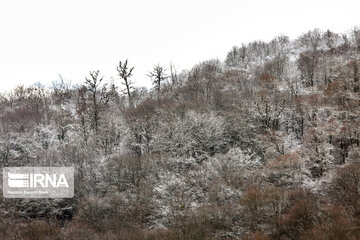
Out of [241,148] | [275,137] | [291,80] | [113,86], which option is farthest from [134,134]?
[291,80]

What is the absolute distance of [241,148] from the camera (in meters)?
27.3

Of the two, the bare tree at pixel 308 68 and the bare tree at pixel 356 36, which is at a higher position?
the bare tree at pixel 356 36

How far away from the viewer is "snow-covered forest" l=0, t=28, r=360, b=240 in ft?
59.7

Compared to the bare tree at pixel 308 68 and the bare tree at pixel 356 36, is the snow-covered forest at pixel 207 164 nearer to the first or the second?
the bare tree at pixel 308 68

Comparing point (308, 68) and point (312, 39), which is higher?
point (312, 39)

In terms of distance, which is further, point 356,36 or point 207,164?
point 356,36

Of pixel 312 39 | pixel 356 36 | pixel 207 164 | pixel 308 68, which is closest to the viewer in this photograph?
pixel 207 164

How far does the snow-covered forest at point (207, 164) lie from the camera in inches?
717

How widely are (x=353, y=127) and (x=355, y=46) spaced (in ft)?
105

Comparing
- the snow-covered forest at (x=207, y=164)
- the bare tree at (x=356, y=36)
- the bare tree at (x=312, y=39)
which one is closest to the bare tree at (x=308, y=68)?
the snow-covered forest at (x=207, y=164)

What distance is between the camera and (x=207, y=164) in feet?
80.1

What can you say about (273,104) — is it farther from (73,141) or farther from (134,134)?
(73,141)

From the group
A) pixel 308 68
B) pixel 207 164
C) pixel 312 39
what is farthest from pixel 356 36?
pixel 207 164

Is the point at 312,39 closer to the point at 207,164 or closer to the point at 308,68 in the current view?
the point at 308,68
